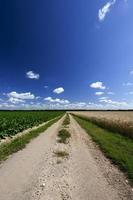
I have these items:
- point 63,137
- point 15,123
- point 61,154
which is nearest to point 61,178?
point 61,154

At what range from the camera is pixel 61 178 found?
7.74 metres

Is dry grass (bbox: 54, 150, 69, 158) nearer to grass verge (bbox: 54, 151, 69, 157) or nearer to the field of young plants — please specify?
grass verge (bbox: 54, 151, 69, 157)

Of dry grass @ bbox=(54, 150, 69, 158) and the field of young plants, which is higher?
the field of young plants

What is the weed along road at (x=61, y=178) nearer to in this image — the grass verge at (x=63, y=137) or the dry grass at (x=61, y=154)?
the dry grass at (x=61, y=154)

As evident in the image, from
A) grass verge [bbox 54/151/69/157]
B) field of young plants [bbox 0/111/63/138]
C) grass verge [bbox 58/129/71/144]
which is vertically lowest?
grass verge [bbox 54/151/69/157]

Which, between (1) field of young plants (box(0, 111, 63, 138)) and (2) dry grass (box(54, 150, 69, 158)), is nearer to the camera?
(2) dry grass (box(54, 150, 69, 158))

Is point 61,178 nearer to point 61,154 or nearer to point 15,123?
point 61,154

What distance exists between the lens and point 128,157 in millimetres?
11125

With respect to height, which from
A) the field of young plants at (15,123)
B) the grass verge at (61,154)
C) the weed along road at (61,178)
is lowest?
the weed along road at (61,178)

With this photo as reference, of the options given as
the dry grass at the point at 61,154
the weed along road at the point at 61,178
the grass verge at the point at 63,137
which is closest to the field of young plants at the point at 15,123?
the grass verge at the point at 63,137

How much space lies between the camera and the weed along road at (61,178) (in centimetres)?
623

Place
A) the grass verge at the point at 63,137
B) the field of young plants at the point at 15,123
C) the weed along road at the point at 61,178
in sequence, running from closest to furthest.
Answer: the weed along road at the point at 61,178
the grass verge at the point at 63,137
the field of young plants at the point at 15,123

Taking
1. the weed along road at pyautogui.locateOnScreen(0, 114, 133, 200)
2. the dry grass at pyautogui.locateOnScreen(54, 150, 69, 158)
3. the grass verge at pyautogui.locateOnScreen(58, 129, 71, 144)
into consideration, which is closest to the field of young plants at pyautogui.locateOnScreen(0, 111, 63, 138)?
the grass verge at pyautogui.locateOnScreen(58, 129, 71, 144)

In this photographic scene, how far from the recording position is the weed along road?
20.5 ft
